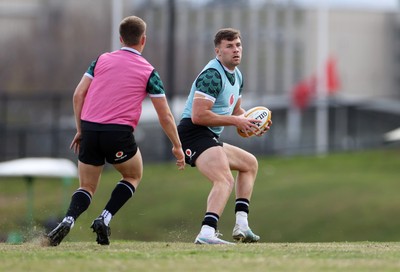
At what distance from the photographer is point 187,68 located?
2721 inches

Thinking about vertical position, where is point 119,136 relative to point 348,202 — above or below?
above

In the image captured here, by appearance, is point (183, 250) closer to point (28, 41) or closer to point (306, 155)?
point (306, 155)

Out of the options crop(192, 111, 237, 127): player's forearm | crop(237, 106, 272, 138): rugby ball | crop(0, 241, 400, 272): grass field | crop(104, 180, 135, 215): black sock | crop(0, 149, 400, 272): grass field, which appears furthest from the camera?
crop(237, 106, 272, 138): rugby ball

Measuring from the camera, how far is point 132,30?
12062mm

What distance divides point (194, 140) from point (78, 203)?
131 cm

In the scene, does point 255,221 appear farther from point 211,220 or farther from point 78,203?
point 78,203

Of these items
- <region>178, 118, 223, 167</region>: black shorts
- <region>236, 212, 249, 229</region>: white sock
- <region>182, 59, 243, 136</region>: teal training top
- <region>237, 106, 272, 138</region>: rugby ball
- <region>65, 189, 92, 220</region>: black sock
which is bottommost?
<region>236, 212, 249, 229</region>: white sock

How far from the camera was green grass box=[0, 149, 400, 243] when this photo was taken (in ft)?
101

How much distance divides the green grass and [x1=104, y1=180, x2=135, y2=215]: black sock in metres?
13.0

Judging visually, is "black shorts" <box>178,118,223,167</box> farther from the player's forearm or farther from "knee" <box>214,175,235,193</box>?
"knee" <box>214,175,235,193</box>

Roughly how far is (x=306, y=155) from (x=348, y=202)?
1329cm

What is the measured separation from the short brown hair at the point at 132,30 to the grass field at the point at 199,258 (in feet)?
6.29

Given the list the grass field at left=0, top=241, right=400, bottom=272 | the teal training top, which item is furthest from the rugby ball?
the grass field at left=0, top=241, right=400, bottom=272

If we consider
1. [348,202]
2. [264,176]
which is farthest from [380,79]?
[348,202]
